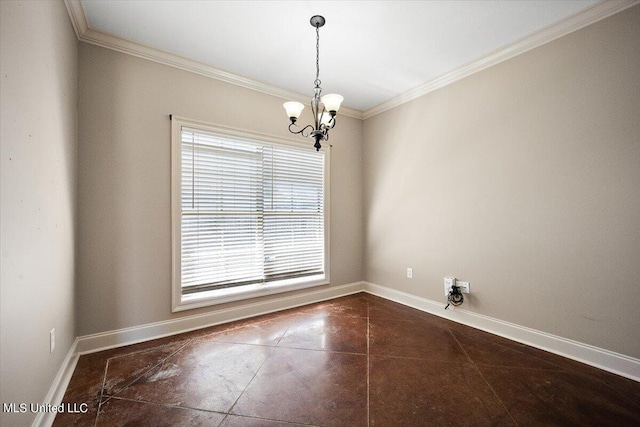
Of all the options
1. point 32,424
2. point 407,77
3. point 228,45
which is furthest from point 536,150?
point 32,424

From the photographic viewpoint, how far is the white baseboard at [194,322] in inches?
93.9

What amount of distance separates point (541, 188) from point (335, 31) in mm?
2325

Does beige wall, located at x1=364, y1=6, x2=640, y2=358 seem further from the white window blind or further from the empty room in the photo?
the white window blind

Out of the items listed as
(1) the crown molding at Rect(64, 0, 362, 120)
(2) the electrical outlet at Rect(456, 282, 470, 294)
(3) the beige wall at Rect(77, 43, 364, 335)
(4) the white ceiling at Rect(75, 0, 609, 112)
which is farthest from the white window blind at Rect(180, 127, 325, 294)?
(2) the electrical outlet at Rect(456, 282, 470, 294)

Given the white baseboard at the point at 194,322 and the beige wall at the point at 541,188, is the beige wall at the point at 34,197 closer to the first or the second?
the white baseboard at the point at 194,322

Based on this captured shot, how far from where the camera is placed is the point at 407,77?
10.5ft

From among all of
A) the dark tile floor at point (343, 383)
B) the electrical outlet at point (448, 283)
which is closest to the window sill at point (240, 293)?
the dark tile floor at point (343, 383)

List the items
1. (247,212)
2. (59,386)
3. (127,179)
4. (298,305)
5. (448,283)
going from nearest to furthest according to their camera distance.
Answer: (59,386), (127,179), (448,283), (247,212), (298,305)

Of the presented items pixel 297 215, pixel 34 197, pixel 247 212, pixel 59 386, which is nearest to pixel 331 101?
pixel 247 212

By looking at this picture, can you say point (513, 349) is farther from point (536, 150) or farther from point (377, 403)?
point (536, 150)

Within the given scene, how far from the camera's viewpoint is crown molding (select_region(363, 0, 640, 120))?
2.08 m

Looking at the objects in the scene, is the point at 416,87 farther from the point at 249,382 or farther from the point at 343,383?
the point at 249,382

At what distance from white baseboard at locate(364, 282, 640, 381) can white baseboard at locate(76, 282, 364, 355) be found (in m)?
1.25

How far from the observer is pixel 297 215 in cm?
363
